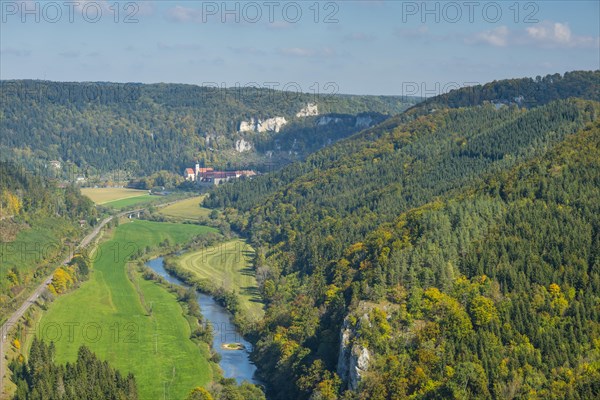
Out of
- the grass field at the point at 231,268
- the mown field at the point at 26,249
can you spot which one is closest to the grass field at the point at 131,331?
the mown field at the point at 26,249

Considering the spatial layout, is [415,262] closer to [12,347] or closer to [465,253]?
[465,253]

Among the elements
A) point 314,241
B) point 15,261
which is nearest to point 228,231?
point 314,241

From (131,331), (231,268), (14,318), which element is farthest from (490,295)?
(231,268)

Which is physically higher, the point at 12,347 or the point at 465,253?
the point at 465,253

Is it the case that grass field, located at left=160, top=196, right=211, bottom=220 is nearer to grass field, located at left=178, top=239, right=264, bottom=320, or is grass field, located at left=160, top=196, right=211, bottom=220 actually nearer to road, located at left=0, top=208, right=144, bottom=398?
grass field, located at left=178, top=239, right=264, bottom=320

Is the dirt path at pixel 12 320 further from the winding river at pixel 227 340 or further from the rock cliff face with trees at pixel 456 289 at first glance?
the rock cliff face with trees at pixel 456 289

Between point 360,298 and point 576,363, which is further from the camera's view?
point 360,298

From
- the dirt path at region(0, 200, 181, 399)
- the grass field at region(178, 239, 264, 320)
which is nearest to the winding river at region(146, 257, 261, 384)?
the grass field at region(178, 239, 264, 320)

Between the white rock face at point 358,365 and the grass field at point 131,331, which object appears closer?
the white rock face at point 358,365
